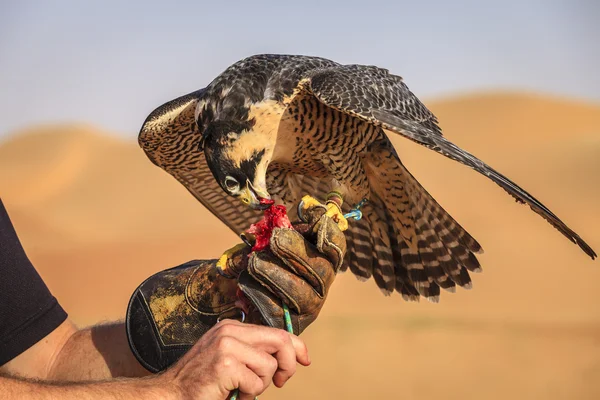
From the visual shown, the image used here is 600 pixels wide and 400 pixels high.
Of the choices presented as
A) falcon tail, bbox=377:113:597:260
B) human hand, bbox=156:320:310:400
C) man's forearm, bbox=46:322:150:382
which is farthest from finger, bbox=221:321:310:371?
falcon tail, bbox=377:113:597:260

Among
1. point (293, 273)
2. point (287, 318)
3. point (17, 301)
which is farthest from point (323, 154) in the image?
point (17, 301)

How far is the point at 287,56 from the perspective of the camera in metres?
4.10

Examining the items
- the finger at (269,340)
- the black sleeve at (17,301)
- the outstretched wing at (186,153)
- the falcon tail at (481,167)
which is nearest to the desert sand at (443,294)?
the black sleeve at (17,301)

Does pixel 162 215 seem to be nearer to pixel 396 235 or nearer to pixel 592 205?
pixel 592 205

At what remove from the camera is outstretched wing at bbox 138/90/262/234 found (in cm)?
423

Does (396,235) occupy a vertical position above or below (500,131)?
above

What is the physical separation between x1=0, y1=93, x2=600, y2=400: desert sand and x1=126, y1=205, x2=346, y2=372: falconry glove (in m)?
0.63

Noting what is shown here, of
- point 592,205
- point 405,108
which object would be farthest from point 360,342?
point 592,205

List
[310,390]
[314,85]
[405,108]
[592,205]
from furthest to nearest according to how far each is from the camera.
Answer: [592,205], [310,390], [405,108], [314,85]

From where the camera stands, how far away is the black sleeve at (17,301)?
2682 millimetres

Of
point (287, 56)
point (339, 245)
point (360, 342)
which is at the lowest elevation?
point (360, 342)

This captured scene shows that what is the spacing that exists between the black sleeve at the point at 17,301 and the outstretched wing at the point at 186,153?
1566 millimetres

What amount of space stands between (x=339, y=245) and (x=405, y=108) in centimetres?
146

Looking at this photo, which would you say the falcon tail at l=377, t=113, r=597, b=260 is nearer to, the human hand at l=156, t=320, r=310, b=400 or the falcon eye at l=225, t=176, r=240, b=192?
the falcon eye at l=225, t=176, r=240, b=192
